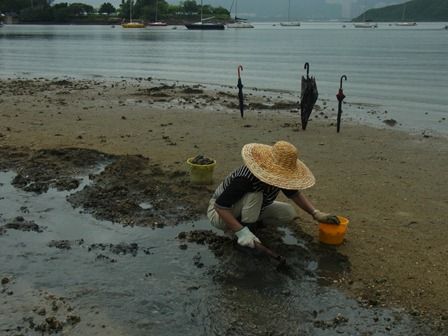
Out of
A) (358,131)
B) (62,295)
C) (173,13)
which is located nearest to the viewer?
(62,295)

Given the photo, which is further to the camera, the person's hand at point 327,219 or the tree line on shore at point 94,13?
the tree line on shore at point 94,13

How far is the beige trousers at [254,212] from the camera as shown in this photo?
4727 millimetres

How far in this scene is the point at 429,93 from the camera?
17859 millimetres

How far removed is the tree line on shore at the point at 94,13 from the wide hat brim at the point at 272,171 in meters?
159

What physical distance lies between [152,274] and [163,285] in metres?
0.21

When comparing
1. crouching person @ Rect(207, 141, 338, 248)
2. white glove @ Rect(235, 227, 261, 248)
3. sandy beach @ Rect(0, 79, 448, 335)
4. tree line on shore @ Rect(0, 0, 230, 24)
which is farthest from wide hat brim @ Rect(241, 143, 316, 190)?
tree line on shore @ Rect(0, 0, 230, 24)

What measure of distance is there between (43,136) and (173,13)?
166968 millimetres

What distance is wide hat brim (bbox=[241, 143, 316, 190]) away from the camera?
4398 mm

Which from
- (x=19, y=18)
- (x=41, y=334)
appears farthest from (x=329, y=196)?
(x=19, y=18)

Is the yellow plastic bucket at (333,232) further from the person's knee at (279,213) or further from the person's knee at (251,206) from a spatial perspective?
the person's knee at (251,206)

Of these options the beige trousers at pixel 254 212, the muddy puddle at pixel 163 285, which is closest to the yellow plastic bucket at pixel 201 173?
the muddy puddle at pixel 163 285

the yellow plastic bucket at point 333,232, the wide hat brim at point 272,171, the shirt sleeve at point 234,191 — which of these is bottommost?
the yellow plastic bucket at point 333,232

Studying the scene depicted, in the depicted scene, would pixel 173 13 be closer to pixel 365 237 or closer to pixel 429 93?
pixel 429 93

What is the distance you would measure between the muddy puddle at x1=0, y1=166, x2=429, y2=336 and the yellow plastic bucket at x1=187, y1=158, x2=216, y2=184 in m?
1.03
